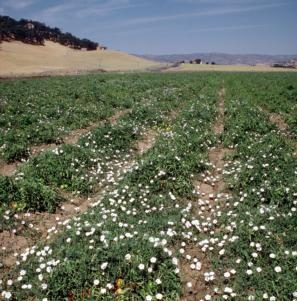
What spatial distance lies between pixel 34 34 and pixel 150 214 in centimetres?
13304

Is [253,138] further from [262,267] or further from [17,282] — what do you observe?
[17,282]

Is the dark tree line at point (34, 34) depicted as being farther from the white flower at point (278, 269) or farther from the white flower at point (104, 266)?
the white flower at point (278, 269)

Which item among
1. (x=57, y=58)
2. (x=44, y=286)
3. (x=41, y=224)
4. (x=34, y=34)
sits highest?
(x=34, y=34)

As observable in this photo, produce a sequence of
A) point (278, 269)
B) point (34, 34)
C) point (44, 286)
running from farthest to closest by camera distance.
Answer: point (34, 34), point (278, 269), point (44, 286)

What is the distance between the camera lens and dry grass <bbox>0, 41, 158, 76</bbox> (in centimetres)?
9088

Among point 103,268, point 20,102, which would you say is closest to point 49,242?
point 103,268

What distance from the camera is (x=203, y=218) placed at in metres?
9.09

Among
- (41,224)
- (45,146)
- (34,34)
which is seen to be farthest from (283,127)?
(34,34)

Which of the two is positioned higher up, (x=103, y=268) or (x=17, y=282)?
(x=103, y=268)

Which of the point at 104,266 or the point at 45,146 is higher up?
the point at 45,146

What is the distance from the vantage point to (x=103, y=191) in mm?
10562

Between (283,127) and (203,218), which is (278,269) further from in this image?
(283,127)

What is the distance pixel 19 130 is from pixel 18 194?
7.34m

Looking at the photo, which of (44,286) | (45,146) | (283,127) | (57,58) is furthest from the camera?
(57,58)
